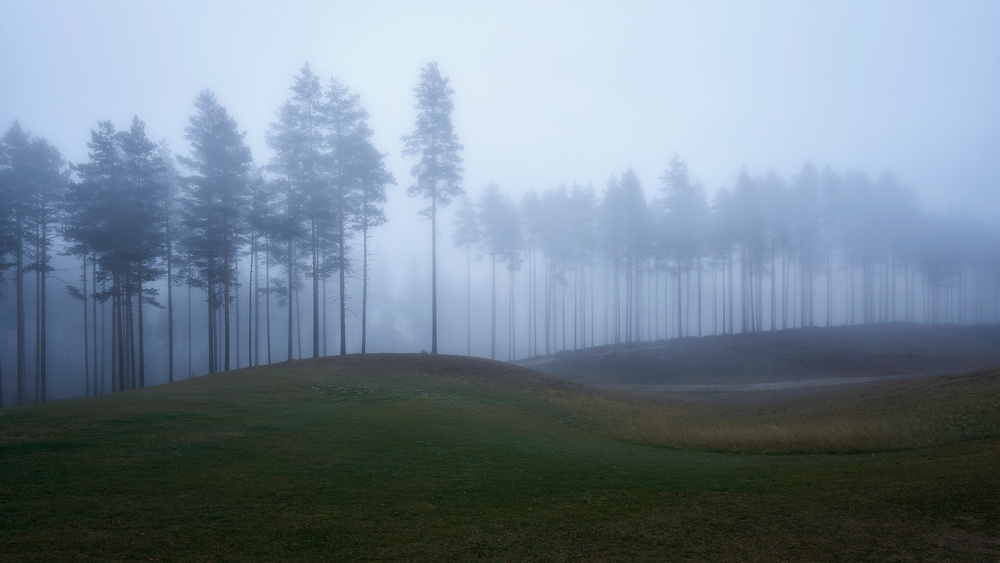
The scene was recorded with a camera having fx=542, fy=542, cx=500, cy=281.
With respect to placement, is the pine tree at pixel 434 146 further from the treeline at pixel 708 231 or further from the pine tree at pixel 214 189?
the treeline at pixel 708 231

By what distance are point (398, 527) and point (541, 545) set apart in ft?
7.07

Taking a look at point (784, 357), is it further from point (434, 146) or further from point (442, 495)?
point (442, 495)

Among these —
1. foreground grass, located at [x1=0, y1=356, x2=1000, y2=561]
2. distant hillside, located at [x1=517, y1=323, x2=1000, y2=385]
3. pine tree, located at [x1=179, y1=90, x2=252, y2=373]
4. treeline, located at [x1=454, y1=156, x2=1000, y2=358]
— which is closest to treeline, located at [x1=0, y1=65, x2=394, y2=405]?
pine tree, located at [x1=179, y1=90, x2=252, y2=373]

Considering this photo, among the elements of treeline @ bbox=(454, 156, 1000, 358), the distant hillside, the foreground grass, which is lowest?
the distant hillside

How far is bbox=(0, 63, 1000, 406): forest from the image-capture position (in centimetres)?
3309

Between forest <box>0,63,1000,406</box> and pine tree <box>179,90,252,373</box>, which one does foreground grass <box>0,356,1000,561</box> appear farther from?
forest <box>0,63,1000,406</box>

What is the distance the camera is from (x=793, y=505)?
9141 mm

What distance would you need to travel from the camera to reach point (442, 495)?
9695 mm

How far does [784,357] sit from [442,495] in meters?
42.4

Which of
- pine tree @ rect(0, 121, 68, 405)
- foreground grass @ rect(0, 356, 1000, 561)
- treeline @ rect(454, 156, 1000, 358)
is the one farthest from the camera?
treeline @ rect(454, 156, 1000, 358)

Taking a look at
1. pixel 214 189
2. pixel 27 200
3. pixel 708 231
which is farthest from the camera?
pixel 708 231

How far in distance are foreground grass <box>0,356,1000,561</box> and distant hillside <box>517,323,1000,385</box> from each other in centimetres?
2954

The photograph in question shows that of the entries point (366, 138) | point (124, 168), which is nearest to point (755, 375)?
point (366, 138)

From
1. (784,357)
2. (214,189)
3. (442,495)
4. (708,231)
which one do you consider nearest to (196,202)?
(214,189)
